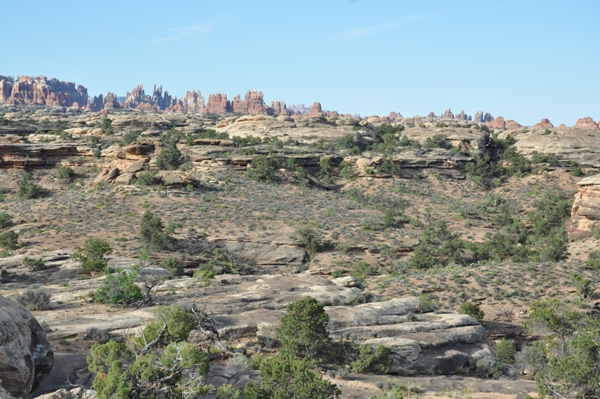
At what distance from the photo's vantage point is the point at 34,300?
72.0 feet

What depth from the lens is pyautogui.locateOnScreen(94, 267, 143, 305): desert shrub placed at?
22969mm

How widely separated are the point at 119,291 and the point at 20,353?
11.4m

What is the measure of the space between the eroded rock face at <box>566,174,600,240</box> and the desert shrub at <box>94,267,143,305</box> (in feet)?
128

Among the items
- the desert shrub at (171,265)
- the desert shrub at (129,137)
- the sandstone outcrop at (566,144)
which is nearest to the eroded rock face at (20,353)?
the desert shrub at (171,265)

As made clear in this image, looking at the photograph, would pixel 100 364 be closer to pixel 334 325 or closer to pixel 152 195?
pixel 334 325

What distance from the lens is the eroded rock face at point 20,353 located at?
11.3 metres

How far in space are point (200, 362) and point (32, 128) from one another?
8291 centimetres

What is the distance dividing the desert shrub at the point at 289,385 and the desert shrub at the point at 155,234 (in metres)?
25.7

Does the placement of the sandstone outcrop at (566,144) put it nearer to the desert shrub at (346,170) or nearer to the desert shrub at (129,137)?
the desert shrub at (346,170)

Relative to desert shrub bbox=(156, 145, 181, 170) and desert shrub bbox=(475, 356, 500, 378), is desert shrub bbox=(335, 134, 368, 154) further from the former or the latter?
desert shrub bbox=(475, 356, 500, 378)

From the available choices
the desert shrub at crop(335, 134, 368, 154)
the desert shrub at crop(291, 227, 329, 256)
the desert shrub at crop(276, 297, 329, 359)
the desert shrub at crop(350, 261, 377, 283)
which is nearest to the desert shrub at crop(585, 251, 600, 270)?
the desert shrub at crop(350, 261, 377, 283)

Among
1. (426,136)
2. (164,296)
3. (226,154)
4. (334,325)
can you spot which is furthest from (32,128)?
(334,325)

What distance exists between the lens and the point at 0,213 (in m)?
45.5

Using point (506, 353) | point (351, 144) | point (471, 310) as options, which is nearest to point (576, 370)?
point (506, 353)
